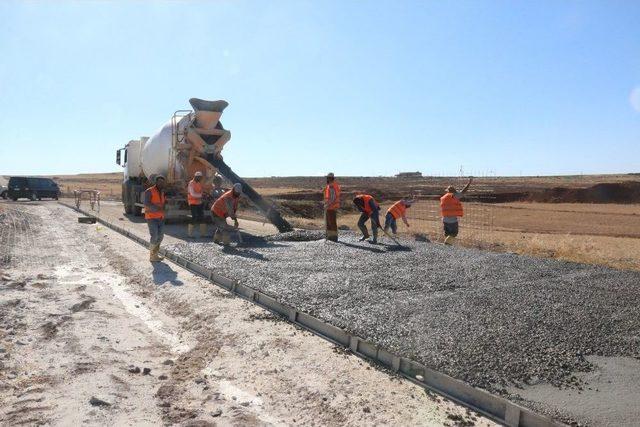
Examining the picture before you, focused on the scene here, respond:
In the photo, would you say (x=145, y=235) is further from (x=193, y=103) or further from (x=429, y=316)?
(x=429, y=316)

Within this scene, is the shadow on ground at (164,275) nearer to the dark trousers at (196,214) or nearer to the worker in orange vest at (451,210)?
the dark trousers at (196,214)

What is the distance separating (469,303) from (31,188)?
3114 centimetres

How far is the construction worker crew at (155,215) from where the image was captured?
372 inches

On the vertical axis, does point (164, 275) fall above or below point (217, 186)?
→ below

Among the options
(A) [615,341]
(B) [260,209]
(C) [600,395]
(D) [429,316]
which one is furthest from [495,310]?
(B) [260,209]

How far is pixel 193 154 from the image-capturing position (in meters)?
14.3

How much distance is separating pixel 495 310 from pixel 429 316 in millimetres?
746

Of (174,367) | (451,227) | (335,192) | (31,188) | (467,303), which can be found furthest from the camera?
(31,188)

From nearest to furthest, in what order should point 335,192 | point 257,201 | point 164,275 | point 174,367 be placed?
point 174,367 → point 164,275 → point 335,192 → point 257,201

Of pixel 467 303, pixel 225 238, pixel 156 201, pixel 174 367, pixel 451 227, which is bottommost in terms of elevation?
pixel 174 367

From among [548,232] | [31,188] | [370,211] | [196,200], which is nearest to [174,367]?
[370,211]

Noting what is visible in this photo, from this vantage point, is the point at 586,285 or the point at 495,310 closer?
the point at 495,310

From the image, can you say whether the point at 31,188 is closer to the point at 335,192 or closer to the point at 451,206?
the point at 335,192

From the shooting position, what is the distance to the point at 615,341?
4715mm
